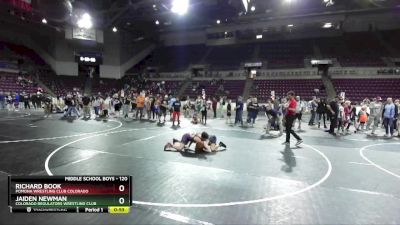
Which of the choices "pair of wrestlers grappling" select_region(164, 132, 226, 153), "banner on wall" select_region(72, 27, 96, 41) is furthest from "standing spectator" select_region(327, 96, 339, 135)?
"banner on wall" select_region(72, 27, 96, 41)

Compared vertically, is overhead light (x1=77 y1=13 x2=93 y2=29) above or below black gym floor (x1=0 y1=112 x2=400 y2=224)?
above

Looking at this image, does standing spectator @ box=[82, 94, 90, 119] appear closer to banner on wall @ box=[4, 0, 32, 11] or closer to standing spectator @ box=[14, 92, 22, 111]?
standing spectator @ box=[14, 92, 22, 111]

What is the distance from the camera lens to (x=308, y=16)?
38656 millimetres

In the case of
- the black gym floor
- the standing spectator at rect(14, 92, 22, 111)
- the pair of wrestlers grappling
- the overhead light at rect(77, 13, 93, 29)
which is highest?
the overhead light at rect(77, 13, 93, 29)

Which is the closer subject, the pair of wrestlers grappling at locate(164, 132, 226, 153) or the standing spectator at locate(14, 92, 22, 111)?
the pair of wrestlers grappling at locate(164, 132, 226, 153)

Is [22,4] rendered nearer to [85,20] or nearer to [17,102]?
[85,20]

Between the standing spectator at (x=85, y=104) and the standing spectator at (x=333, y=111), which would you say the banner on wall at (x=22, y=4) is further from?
the standing spectator at (x=333, y=111)

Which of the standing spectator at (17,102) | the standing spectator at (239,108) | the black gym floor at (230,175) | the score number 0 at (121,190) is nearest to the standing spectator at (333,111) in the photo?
the black gym floor at (230,175)
